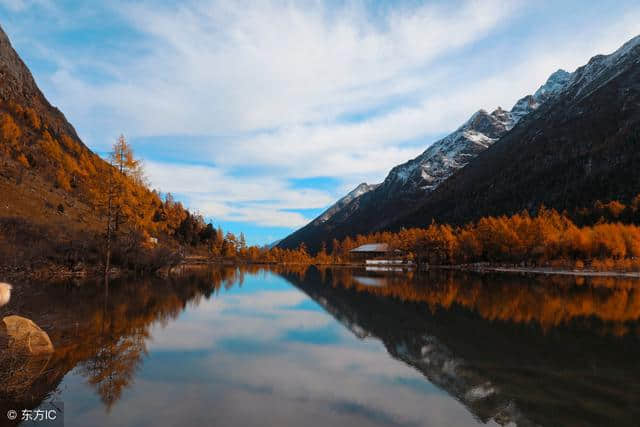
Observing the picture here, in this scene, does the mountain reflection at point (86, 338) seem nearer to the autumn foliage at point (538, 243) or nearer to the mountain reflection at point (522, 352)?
the mountain reflection at point (522, 352)

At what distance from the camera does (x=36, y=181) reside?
55.4m

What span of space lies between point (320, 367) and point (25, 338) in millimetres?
7885

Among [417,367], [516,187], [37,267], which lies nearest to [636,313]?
[417,367]

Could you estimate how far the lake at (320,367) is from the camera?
798 cm

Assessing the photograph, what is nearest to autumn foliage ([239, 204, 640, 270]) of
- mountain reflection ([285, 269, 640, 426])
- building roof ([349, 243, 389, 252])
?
Result: building roof ([349, 243, 389, 252])

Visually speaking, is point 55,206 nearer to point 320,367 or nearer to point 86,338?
point 86,338

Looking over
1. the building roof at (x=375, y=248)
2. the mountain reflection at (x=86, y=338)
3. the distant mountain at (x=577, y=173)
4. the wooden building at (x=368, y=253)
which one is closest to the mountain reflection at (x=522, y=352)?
the mountain reflection at (x=86, y=338)

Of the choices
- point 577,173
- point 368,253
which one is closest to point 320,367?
Result: point 368,253

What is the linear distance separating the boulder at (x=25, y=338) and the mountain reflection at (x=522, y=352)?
10.2 meters

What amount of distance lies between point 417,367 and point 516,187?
184024 millimetres

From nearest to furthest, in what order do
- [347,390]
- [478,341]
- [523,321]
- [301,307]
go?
[347,390] → [478,341] → [523,321] → [301,307]

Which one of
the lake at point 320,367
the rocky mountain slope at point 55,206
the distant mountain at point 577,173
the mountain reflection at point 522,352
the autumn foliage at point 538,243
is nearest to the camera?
the lake at point 320,367

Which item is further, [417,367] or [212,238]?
[212,238]

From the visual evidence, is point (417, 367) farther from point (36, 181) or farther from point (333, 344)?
point (36, 181)
